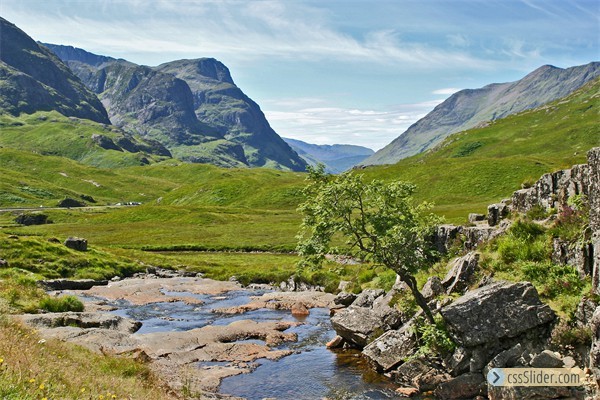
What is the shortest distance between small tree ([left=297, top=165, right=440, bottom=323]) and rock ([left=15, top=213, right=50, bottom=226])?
481 feet

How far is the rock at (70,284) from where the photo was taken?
53.8 m

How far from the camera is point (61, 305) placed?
39.2 meters

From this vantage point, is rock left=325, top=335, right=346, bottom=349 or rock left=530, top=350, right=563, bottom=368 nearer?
rock left=530, top=350, right=563, bottom=368

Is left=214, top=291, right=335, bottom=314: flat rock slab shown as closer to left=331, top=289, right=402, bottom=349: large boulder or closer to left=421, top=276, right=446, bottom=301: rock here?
left=331, top=289, right=402, bottom=349: large boulder

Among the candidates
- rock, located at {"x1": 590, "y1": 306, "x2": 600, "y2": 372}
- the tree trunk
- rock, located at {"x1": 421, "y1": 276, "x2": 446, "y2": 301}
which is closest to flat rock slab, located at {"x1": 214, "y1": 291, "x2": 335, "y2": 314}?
rock, located at {"x1": 421, "y1": 276, "x2": 446, "y2": 301}

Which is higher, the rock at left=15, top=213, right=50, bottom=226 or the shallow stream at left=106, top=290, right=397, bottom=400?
the shallow stream at left=106, top=290, right=397, bottom=400

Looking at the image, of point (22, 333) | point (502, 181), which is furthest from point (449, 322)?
point (502, 181)

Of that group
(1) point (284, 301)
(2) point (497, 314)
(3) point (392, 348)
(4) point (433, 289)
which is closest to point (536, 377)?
(2) point (497, 314)

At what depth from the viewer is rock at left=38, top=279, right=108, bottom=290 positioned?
5375 centimetres

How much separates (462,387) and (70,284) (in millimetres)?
48402

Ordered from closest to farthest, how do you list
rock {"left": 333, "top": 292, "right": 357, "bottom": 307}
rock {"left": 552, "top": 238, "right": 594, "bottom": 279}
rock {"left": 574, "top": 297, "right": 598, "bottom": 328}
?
rock {"left": 574, "top": 297, "right": 598, "bottom": 328}
rock {"left": 552, "top": 238, "right": 594, "bottom": 279}
rock {"left": 333, "top": 292, "right": 357, "bottom": 307}

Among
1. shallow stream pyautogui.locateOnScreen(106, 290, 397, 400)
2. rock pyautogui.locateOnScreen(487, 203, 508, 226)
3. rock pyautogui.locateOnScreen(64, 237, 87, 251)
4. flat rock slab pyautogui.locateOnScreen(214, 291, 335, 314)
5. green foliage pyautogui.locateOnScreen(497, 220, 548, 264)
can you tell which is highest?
rock pyautogui.locateOnScreen(487, 203, 508, 226)

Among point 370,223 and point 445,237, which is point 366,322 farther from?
point 445,237

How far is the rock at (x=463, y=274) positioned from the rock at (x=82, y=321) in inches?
979
